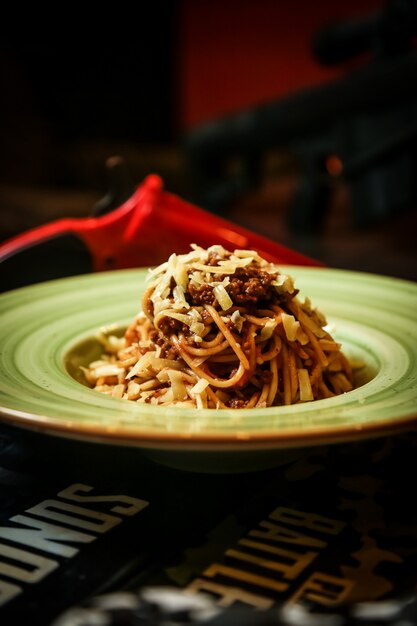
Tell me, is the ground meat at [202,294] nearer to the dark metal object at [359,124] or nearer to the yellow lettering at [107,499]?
the yellow lettering at [107,499]

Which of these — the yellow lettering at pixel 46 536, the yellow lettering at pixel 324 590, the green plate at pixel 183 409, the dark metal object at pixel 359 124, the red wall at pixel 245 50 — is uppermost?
the red wall at pixel 245 50

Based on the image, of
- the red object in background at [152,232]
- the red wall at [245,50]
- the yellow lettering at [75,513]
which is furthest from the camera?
the red wall at [245,50]

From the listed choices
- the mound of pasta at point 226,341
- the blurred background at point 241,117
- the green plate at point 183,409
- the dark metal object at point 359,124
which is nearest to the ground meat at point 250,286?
the mound of pasta at point 226,341

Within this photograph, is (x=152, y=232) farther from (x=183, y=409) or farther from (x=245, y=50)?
(x=245, y=50)

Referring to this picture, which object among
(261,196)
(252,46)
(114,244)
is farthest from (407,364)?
(252,46)

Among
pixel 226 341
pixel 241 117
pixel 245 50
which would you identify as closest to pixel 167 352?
pixel 226 341

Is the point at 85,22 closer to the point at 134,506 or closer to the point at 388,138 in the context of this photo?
the point at 388,138
